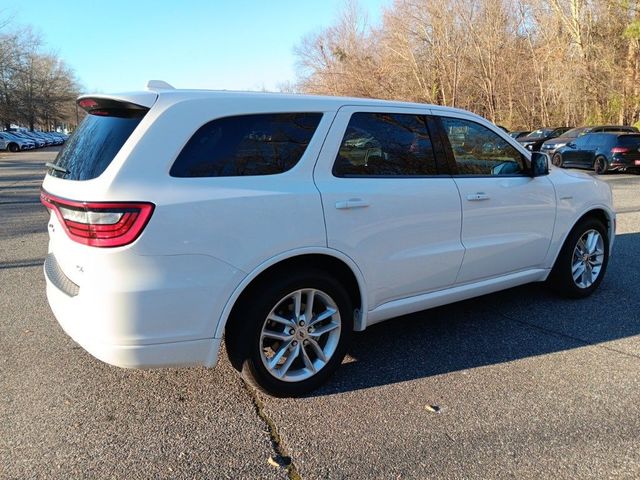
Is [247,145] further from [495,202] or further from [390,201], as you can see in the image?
[495,202]

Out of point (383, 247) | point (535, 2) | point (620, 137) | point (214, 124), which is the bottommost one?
point (620, 137)

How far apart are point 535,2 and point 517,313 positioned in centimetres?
3636

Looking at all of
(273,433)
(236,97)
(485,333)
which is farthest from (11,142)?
(273,433)

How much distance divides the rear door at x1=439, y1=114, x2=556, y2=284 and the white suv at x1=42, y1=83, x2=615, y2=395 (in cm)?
2

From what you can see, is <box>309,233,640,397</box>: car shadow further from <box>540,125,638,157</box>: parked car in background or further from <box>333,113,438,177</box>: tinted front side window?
<box>540,125,638,157</box>: parked car in background

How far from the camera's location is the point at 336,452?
105 inches

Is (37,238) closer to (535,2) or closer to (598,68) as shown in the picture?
(598,68)

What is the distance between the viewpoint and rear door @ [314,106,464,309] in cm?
322

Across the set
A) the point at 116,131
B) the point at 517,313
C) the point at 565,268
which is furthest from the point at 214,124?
the point at 565,268

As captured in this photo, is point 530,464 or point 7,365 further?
point 7,365

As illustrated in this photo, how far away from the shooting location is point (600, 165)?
699 inches

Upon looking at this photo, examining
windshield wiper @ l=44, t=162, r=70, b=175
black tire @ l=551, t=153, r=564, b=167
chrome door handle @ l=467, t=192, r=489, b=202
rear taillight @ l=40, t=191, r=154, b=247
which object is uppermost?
windshield wiper @ l=44, t=162, r=70, b=175

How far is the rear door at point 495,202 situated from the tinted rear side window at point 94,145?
227cm

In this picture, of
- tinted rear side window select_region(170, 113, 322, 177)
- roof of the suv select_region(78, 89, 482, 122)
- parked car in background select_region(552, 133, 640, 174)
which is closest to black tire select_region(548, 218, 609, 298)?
roof of the suv select_region(78, 89, 482, 122)
